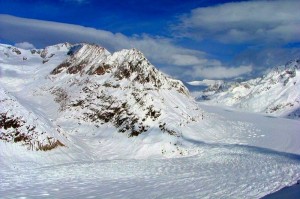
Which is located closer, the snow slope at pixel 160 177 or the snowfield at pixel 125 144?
the snow slope at pixel 160 177

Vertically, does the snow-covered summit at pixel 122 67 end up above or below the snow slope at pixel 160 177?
above

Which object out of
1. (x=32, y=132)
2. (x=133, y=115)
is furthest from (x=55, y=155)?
(x=133, y=115)

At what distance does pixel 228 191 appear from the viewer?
71.4 feet

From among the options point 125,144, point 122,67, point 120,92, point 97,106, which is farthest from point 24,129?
point 122,67

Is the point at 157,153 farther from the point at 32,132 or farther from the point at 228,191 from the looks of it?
the point at 228,191

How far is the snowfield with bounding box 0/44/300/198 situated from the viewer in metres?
24.1

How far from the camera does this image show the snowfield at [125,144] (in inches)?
949

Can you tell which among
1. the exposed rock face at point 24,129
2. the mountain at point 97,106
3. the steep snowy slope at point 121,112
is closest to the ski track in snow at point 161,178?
the exposed rock face at point 24,129

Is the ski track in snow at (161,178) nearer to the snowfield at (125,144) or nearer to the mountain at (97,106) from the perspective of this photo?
the snowfield at (125,144)

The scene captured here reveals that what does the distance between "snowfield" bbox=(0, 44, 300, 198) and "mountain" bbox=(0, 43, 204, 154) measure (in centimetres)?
14

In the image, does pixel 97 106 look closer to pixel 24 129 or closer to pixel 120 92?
pixel 120 92

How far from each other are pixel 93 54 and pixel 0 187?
49121 millimetres

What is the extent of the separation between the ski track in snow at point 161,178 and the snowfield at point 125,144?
2.3 inches

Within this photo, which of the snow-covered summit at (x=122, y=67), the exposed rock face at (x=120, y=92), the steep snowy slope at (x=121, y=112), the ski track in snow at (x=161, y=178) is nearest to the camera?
the ski track in snow at (x=161, y=178)
